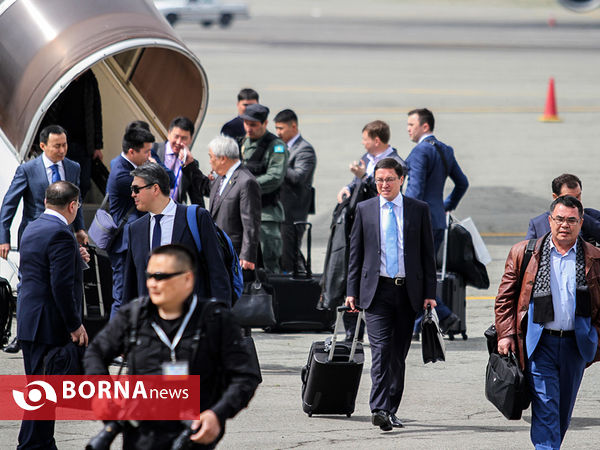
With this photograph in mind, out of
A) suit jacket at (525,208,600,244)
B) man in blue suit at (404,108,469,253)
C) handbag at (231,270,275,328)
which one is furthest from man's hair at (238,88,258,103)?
suit jacket at (525,208,600,244)

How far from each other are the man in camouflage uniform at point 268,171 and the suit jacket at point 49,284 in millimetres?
3762

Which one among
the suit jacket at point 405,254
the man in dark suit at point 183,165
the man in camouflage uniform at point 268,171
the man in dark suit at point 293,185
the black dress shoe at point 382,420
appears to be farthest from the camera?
the man in dark suit at point 293,185

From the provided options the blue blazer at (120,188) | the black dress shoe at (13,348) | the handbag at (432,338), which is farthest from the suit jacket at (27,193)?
the handbag at (432,338)

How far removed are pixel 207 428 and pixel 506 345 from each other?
271 centimetres

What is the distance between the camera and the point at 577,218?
→ 6.43m

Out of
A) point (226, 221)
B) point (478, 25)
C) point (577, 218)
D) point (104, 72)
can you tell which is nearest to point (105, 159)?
point (104, 72)

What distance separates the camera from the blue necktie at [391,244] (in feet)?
25.2

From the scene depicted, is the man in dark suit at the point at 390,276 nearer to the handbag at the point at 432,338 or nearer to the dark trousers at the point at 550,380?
the handbag at the point at 432,338

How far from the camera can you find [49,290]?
6602mm

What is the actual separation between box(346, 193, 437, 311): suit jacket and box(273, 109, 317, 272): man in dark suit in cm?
329

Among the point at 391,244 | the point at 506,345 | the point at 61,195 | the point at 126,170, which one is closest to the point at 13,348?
the point at 126,170

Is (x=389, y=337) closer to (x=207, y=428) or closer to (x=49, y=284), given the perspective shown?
(x=49, y=284)

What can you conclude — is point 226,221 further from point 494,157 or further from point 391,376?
point 494,157

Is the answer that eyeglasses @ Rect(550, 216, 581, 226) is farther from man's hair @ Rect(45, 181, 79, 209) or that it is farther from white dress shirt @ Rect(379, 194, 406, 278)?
man's hair @ Rect(45, 181, 79, 209)
